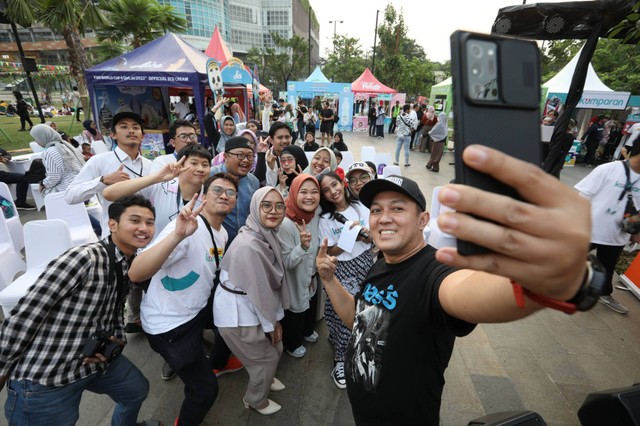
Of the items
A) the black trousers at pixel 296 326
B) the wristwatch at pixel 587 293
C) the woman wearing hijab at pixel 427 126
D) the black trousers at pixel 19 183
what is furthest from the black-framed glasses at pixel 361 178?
the woman wearing hijab at pixel 427 126

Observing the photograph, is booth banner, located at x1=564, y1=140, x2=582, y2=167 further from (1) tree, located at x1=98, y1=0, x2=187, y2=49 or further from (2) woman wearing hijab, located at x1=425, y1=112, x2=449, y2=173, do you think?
(1) tree, located at x1=98, y1=0, x2=187, y2=49

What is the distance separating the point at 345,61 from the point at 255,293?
125 ft

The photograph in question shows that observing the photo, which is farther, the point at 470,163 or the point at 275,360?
the point at 275,360

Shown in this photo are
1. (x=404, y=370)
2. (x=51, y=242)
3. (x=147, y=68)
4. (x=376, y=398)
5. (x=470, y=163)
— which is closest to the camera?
(x=470, y=163)

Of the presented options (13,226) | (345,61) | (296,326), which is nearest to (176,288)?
(296,326)

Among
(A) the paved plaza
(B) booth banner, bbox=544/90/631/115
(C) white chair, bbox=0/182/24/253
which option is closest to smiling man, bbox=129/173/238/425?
(A) the paved plaza

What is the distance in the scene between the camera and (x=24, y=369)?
151cm

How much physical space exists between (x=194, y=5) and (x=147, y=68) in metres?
47.2

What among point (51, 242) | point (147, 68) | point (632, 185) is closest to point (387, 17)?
point (147, 68)

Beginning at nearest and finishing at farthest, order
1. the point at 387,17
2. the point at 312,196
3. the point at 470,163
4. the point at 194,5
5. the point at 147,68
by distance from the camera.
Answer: the point at 470,163 → the point at 312,196 → the point at 147,68 → the point at 387,17 → the point at 194,5

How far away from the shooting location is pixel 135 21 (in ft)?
37.2

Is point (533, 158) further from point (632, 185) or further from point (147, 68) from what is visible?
point (147, 68)

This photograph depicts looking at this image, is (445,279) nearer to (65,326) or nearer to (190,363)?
(190,363)

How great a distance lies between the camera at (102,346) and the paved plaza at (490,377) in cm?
107
